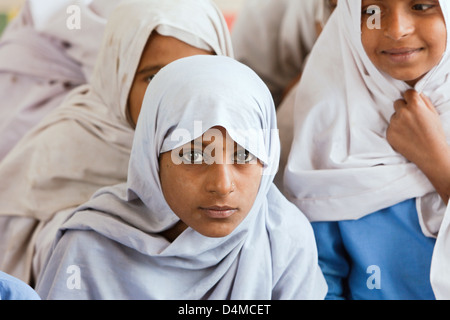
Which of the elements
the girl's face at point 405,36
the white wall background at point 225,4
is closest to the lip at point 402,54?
the girl's face at point 405,36

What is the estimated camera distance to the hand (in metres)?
1.24

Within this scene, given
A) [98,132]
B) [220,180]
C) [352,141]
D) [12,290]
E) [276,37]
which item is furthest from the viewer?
[276,37]

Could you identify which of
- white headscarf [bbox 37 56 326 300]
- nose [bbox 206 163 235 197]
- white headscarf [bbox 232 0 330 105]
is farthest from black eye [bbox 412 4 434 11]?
white headscarf [bbox 232 0 330 105]

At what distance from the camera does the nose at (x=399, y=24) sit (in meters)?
1.19

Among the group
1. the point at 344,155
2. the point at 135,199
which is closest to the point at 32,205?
the point at 135,199

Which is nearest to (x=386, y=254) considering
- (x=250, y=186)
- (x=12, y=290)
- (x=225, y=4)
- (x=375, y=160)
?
(x=375, y=160)

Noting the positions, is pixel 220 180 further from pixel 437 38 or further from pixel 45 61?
pixel 45 61

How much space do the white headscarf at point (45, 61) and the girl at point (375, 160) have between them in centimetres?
64

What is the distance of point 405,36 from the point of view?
1203mm

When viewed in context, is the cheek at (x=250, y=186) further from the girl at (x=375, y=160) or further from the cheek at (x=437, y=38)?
the cheek at (x=437, y=38)

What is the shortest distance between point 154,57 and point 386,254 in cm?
52
